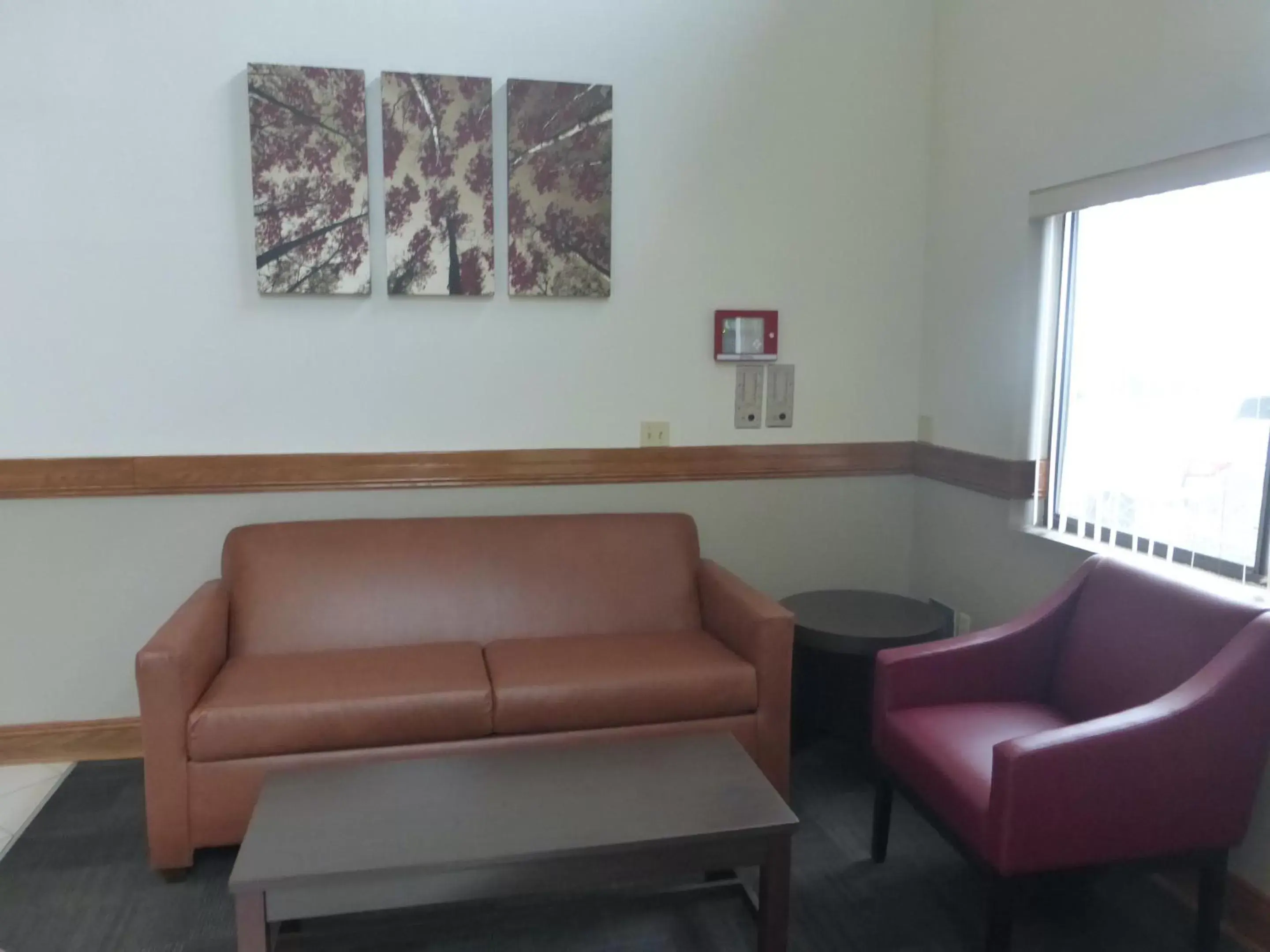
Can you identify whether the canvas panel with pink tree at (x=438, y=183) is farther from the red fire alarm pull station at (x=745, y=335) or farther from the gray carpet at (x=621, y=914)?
the gray carpet at (x=621, y=914)

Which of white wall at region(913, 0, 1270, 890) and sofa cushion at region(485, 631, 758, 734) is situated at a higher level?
white wall at region(913, 0, 1270, 890)

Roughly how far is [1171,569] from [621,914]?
1629 millimetres

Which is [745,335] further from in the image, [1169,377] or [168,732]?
[168,732]

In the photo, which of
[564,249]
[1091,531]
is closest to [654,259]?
[564,249]

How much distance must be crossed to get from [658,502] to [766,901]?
5.54 feet

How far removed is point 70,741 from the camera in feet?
9.94

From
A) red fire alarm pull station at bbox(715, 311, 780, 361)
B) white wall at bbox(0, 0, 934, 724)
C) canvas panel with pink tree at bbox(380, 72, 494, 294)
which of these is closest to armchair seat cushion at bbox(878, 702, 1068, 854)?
white wall at bbox(0, 0, 934, 724)

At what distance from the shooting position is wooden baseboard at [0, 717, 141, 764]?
301 centimetres

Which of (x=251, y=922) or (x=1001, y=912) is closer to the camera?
(x=251, y=922)

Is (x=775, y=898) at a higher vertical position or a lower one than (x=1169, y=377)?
lower

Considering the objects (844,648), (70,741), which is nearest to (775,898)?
(844,648)

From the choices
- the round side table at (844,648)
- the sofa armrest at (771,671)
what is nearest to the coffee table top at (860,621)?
the round side table at (844,648)

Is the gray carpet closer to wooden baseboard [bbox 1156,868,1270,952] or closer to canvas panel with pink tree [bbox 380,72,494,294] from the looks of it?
wooden baseboard [bbox 1156,868,1270,952]

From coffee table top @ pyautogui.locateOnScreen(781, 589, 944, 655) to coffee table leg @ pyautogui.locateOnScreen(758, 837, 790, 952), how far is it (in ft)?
3.33
